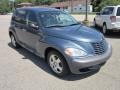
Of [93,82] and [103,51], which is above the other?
[103,51]

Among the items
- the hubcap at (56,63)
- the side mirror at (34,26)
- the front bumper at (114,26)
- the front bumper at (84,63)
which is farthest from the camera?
the front bumper at (114,26)

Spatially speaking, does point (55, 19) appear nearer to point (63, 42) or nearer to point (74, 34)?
point (74, 34)

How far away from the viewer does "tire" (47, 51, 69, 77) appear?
17.4ft

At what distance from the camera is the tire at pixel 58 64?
5.31 meters

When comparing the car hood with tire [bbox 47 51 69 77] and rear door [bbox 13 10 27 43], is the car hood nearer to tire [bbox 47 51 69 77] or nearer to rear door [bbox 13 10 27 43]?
tire [bbox 47 51 69 77]

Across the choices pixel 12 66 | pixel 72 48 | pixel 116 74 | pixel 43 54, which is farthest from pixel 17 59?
pixel 116 74

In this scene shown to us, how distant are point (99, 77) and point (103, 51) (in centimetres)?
68

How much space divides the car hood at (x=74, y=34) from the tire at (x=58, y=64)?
496 mm

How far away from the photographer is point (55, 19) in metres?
6.60

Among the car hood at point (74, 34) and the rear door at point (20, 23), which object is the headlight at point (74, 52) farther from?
the rear door at point (20, 23)

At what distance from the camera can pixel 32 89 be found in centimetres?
493

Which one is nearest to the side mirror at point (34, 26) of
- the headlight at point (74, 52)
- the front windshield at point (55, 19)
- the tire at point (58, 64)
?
the front windshield at point (55, 19)

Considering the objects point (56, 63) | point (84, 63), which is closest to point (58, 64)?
point (56, 63)

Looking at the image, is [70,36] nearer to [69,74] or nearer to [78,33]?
[78,33]
